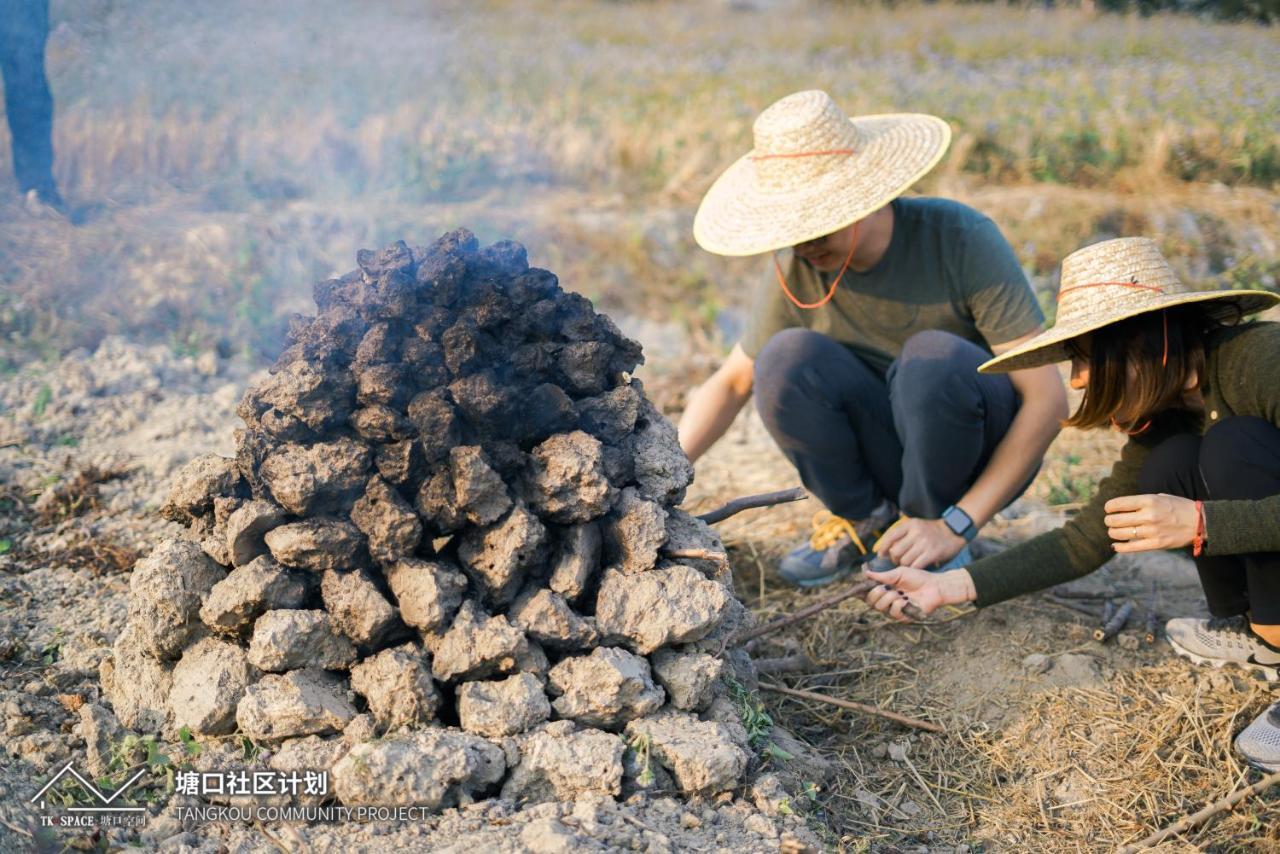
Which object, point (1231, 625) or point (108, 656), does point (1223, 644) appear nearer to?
point (1231, 625)

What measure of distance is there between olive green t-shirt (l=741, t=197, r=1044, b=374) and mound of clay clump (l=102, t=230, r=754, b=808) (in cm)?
114

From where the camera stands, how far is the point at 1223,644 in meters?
3.00

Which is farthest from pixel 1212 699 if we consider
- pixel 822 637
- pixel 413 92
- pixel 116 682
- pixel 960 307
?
pixel 413 92

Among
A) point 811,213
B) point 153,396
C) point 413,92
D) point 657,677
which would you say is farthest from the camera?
point 413,92

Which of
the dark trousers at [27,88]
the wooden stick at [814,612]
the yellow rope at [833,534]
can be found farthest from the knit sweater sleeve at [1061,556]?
the dark trousers at [27,88]

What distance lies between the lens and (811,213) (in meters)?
3.09

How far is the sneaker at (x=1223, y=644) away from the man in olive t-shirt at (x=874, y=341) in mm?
626

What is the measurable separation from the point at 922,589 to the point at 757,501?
0.50 metres

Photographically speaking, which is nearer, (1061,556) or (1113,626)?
(1061,556)

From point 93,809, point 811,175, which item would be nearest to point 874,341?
point 811,175

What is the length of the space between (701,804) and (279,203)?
552cm

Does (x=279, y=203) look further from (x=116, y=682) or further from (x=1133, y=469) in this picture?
(x=1133, y=469)

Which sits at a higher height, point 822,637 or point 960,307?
point 960,307

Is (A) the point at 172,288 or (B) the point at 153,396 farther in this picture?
(A) the point at 172,288
